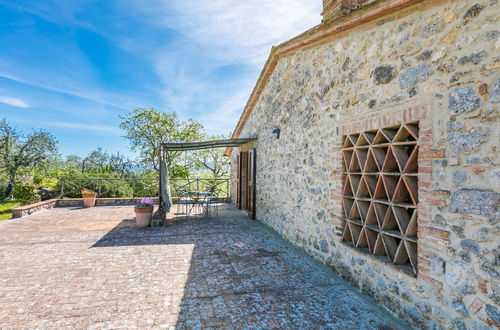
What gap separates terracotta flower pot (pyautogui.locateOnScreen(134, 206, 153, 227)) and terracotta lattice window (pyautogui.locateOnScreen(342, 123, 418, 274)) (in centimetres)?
502

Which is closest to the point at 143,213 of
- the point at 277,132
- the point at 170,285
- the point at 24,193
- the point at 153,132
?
the point at 170,285

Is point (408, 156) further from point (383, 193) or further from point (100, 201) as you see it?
point (100, 201)

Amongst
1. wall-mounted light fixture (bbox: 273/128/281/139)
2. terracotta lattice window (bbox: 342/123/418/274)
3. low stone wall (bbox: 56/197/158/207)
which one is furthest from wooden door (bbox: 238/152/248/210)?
terracotta lattice window (bbox: 342/123/418/274)

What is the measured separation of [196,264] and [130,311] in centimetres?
139

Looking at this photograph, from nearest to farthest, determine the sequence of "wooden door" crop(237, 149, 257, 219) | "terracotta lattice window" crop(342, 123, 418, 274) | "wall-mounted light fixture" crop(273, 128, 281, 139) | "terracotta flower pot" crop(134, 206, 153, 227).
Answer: "terracotta lattice window" crop(342, 123, 418, 274), "wall-mounted light fixture" crop(273, 128, 281, 139), "terracotta flower pot" crop(134, 206, 153, 227), "wooden door" crop(237, 149, 257, 219)

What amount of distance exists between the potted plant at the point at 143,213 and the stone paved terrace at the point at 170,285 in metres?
0.84

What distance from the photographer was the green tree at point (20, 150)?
12969 millimetres

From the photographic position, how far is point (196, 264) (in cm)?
402

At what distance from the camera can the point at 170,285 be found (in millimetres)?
3309

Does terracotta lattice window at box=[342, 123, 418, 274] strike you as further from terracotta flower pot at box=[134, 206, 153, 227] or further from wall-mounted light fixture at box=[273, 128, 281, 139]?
terracotta flower pot at box=[134, 206, 153, 227]

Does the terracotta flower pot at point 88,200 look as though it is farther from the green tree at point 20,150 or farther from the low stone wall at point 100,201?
the green tree at point 20,150

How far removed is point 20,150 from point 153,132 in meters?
6.85

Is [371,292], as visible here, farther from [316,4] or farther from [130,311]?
[316,4]

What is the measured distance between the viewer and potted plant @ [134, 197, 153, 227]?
6.51 metres
